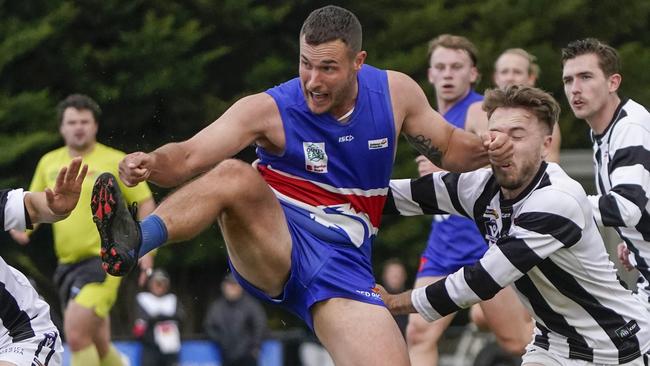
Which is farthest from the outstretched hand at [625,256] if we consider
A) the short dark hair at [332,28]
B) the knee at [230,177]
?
the knee at [230,177]

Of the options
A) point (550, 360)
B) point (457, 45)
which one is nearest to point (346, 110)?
point (550, 360)

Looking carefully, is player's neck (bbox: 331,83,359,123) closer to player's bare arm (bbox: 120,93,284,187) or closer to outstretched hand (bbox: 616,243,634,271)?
player's bare arm (bbox: 120,93,284,187)

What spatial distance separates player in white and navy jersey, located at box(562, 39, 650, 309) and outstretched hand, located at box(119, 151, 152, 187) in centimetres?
248

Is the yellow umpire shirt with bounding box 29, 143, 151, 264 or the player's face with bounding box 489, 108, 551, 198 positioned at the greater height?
the player's face with bounding box 489, 108, 551, 198

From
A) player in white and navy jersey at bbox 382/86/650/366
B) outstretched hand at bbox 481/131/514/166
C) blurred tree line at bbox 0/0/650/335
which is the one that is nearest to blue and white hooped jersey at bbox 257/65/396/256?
player in white and navy jersey at bbox 382/86/650/366

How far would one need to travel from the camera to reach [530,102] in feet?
21.7

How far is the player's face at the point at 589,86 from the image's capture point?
25.2 feet

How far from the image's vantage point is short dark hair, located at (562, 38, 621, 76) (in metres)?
7.74

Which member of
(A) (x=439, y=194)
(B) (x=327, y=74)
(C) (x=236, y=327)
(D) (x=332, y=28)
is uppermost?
(D) (x=332, y=28)

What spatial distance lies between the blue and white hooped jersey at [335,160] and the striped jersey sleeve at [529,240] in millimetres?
684

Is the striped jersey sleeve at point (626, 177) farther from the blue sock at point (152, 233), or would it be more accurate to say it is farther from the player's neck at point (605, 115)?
the blue sock at point (152, 233)

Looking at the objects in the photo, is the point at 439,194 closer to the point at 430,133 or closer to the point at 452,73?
the point at 430,133

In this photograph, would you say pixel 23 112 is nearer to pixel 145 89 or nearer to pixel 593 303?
pixel 145 89

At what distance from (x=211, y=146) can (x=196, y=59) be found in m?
13.0
